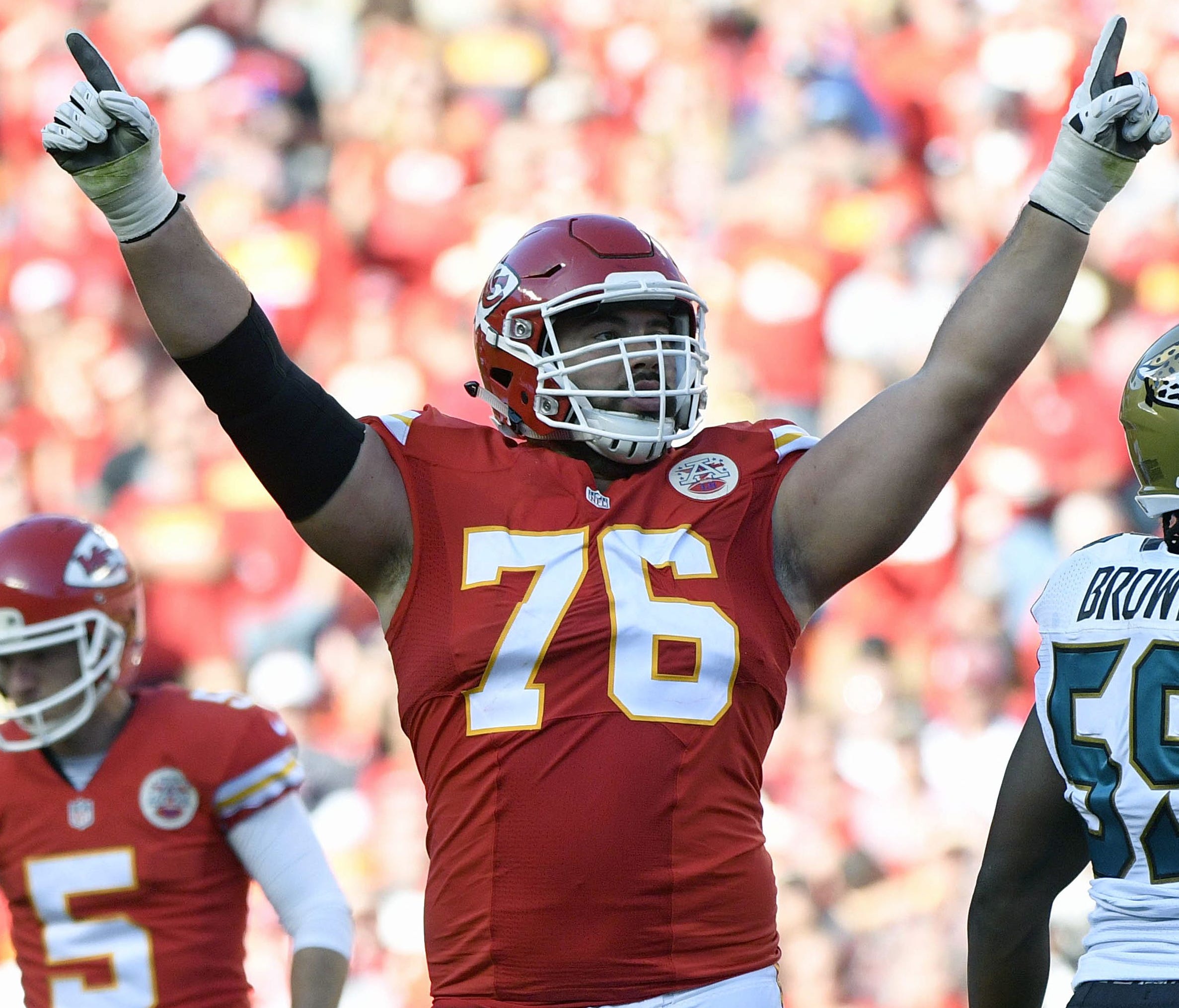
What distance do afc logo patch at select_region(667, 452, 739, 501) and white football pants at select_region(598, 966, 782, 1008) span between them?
50cm

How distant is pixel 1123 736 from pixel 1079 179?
1.85ft

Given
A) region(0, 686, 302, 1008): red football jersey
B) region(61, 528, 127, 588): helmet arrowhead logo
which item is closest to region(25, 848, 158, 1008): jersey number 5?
region(0, 686, 302, 1008): red football jersey

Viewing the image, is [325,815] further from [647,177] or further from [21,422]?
[647,177]

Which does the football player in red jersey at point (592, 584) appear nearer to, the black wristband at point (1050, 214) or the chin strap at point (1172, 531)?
the black wristband at point (1050, 214)

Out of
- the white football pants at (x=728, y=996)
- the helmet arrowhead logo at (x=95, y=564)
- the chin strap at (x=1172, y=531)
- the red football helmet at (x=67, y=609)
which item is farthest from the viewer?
the helmet arrowhead logo at (x=95, y=564)

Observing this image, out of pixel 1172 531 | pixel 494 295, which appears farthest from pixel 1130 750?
pixel 494 295

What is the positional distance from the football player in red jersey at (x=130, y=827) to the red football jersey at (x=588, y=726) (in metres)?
0.72

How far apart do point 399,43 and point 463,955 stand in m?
4.19

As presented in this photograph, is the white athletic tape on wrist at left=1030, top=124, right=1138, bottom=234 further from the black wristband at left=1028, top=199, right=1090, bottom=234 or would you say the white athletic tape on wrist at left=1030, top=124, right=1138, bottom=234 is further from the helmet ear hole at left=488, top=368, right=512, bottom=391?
the helmet ear hole at left=488, top=368, right=512, bottom=391

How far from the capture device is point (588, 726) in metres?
1.54

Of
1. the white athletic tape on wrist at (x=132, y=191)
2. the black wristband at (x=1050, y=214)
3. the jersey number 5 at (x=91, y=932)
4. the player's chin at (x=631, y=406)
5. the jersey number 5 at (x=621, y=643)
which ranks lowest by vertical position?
the jersey number 5 at (x=91, y=932)

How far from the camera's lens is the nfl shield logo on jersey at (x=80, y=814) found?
7.35 ft

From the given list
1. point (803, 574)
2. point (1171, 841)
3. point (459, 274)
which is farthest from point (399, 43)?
point (1171, 841)

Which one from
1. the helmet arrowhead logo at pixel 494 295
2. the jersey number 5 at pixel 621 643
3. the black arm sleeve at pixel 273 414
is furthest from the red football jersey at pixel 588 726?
the helmet arrowhead logo at pixel 494 295
